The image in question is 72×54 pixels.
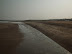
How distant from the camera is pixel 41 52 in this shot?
10430 mm

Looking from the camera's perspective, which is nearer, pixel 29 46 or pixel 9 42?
pixel 29 46

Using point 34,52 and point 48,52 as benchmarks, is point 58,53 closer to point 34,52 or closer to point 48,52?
point 48,52

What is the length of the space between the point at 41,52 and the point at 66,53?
5.35ft

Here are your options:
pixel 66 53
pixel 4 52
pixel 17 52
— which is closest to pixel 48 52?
pixel 66 53

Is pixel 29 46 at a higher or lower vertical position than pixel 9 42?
higher

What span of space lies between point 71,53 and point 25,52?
3.04 m


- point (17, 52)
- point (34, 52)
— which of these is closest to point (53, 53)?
point (34, 52)

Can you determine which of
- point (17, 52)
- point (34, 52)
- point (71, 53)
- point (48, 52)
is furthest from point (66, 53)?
point (17, 52)

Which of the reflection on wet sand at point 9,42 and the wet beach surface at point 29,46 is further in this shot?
the reflection on wet sand at point 9,42

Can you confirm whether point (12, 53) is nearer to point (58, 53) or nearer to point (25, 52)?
point (25, 52)

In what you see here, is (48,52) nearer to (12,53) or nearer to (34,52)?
(34,52)

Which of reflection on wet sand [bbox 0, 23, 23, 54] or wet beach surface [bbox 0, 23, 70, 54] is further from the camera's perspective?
reflection on wet sand [bbox 0, 23, 23, 54]

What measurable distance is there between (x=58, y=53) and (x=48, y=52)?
0.66 m

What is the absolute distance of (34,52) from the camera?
34.0ft
